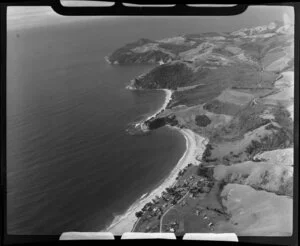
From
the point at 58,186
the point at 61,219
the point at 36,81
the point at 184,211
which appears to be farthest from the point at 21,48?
the point at 184,211

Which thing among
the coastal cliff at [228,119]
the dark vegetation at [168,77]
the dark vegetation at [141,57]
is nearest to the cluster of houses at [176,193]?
the coastal cliff at [228,119]

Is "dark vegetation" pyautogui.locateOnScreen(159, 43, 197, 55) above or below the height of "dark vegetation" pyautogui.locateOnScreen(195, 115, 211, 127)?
above

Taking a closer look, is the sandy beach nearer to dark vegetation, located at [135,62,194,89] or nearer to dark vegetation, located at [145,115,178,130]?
dark vegetation, located at [145,115,178,130]

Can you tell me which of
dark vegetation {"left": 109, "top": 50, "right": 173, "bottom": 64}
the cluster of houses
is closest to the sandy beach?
the cluster of houses

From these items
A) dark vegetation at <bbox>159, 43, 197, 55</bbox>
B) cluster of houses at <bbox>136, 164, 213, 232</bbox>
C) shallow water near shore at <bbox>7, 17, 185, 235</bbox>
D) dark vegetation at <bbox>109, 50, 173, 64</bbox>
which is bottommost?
cluster of houses at <bbox>136, 164, 213, 232</bbox>

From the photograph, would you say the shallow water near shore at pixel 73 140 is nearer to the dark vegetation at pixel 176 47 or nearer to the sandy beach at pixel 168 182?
the sandy beach at pixel 168 182

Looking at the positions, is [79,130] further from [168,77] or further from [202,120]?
[202,120]

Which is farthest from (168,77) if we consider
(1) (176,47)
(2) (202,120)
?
(2) (202,120)
